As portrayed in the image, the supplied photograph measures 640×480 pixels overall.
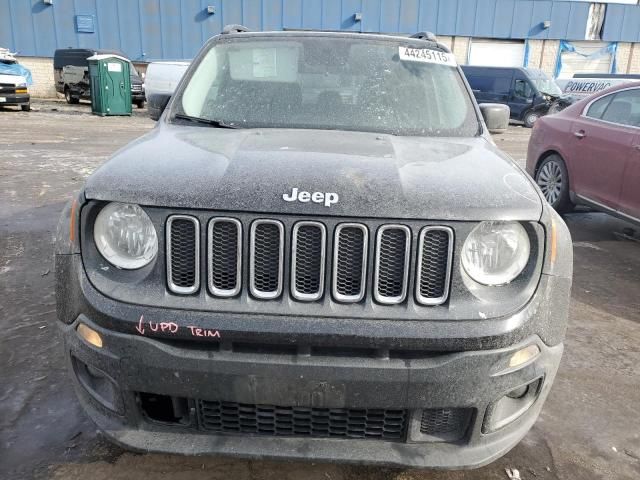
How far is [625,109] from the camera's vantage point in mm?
5520

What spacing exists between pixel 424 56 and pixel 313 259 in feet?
6.77

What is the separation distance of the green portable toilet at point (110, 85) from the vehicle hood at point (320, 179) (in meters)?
18.4

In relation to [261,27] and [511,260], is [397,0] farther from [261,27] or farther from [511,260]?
[511,260]

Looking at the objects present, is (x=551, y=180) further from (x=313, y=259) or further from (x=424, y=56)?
(x=313, y=259)

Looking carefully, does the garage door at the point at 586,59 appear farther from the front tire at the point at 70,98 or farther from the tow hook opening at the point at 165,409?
the tow hook opening at the point at 165,409

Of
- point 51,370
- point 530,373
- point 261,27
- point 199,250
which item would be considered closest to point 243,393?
point 199,250

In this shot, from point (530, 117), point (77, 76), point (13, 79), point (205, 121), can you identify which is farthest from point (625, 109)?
point (77, 76)

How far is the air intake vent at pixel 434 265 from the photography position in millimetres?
1836

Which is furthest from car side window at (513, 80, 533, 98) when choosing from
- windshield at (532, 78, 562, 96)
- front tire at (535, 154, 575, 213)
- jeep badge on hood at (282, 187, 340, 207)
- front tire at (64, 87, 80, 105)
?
jeep badge on hood at (282, 187, 340, 207)

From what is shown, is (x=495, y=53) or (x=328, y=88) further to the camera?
(x=495, y=53)

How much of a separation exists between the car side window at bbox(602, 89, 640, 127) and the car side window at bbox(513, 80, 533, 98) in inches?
669

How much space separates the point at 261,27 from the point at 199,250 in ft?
94.9

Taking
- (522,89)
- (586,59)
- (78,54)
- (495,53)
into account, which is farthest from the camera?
(586,59)

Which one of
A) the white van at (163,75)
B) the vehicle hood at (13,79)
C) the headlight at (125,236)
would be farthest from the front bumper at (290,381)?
the vehicle hood at (13,79)
